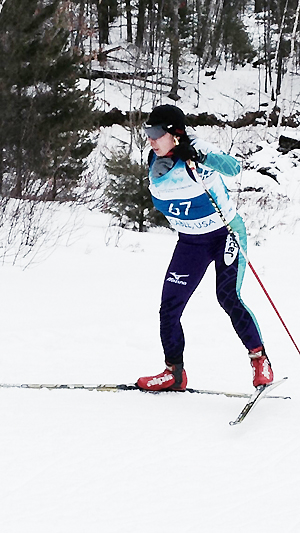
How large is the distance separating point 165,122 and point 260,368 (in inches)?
57.1

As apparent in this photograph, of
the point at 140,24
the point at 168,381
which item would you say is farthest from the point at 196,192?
the point at 140,24

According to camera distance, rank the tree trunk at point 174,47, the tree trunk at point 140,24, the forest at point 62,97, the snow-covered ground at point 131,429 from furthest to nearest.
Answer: the tree trunk at point 140,24 → the tree trunk at point 174,47 → the forest at point 62,97 → the snow-covered ground at point 131,429

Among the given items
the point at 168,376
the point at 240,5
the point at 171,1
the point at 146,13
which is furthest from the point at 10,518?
the point at 240,5

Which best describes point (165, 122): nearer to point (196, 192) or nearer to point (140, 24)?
point (196, 192)

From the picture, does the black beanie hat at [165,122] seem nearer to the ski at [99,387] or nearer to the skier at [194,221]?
the skier at [194,221]

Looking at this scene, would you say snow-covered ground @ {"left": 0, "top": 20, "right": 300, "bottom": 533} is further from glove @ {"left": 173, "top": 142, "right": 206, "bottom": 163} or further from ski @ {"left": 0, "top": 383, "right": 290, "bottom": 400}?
glove @ {"left": 173, "top": 142, "right": 206, "bottom": 163}

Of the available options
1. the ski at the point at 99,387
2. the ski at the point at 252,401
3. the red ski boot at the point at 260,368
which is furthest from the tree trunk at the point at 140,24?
the ski at the point at 252,401

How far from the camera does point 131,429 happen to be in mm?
2639

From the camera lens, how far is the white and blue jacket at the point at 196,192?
2.77m

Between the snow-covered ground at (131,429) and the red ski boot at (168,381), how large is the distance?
65mm

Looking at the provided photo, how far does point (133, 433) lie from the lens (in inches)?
102

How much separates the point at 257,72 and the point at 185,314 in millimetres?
29026

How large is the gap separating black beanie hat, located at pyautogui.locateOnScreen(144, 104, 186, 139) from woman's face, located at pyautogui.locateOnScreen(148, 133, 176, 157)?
0.8 inches

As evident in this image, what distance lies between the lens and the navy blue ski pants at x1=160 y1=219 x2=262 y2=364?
2895mm
